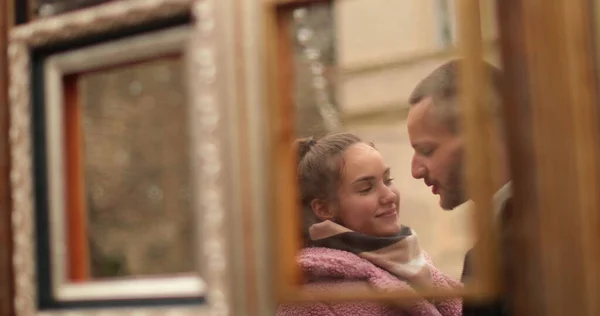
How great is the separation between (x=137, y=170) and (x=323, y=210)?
0.22 metres

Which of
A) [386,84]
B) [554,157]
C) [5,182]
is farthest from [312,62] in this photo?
[5,182]

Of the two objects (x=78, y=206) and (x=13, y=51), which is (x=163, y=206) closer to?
(x=78, y=206)

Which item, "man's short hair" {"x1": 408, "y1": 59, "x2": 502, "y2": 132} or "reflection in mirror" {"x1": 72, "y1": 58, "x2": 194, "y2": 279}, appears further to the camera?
"reflection in mirror" {"x1": 72, "y1": 58, "x2": 194, "y2": 279}

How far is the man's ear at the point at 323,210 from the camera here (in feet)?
1.54

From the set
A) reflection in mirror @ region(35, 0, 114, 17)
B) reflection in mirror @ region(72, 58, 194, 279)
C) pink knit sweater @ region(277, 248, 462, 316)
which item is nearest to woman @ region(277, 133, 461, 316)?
pink knit sweater @ region(277, 248, 462, 316)

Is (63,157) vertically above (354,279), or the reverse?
(63,157)

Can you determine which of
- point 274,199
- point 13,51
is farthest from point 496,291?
point 13,51

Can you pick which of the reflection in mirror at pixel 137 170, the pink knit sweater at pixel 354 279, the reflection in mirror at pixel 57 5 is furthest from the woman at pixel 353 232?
the reflection in mirror at pixel 57 5

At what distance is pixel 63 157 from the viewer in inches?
22.2

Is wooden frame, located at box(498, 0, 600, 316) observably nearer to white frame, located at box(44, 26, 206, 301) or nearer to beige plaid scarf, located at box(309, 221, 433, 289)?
beige plaid scarf, located at box(309, 221, 433, 289)

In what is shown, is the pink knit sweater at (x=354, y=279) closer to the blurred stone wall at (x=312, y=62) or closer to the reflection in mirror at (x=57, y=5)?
the blurred stone wall at (x=312, y=62)

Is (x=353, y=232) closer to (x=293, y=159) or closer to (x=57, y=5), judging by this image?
(x=293, y=159)

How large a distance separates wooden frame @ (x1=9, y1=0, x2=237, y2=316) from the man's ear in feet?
0.21

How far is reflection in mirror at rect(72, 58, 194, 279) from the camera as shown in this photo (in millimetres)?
545
